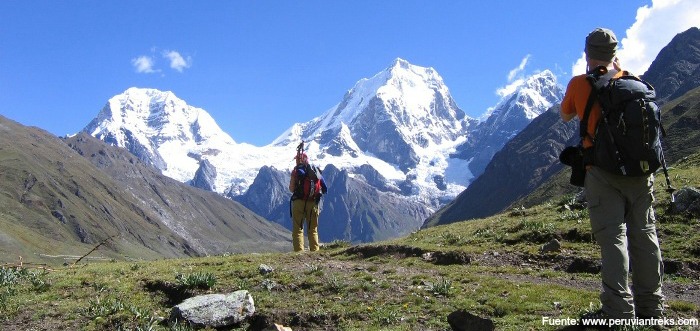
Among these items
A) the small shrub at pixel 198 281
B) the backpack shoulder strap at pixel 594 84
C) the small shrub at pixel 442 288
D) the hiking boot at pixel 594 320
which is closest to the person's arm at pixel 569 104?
the backpack shoulder strap at pixel 594 84

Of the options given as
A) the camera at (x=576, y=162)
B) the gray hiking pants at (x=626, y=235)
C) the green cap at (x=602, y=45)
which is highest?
the green cap at (x=602, y=45)

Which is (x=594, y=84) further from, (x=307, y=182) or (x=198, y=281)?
(x=307, y=182)

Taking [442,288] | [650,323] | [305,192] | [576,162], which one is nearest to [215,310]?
[442,288]

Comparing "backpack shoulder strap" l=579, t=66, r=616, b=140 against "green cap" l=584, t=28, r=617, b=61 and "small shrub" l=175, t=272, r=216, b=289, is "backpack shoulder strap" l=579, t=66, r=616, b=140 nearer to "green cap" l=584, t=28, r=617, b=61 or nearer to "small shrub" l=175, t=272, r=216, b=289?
"green cap" l=584, t=28, r=617, b=61

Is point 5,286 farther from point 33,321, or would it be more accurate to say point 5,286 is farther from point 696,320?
point 696,320

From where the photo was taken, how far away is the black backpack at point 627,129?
8352mm

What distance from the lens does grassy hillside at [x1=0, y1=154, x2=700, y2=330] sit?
36.8ft

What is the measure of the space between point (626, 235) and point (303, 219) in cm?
1496

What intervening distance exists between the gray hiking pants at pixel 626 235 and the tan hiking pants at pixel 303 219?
14.4 meters

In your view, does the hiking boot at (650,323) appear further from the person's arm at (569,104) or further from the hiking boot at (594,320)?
the person's arm at (569,104)

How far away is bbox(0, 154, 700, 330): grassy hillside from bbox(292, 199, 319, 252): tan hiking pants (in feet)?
9.36

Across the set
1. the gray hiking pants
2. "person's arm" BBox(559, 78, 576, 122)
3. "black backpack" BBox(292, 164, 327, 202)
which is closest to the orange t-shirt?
"person's arm" BBox(559, 78, 576, 122)

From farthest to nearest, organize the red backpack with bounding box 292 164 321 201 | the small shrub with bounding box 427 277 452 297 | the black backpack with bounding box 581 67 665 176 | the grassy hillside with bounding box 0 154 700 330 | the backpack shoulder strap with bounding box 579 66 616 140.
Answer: the red backpack with bounding box 292 164 321 201 < the small shrub with bounding box 427 277 452 297 < the grassy hillside with bounding box 0 154 700 330 < the backpack shoulder strap with bounding box 579 66 616 140 < the black backpack with bounding box 581 67 665 176

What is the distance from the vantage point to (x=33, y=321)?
1236 centimetres
